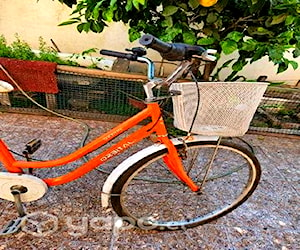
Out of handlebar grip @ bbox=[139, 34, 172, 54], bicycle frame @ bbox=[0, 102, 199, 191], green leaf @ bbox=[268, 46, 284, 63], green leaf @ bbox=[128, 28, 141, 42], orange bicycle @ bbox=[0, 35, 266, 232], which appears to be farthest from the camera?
green leaf @ bbox=[128, 28, 141, 42]

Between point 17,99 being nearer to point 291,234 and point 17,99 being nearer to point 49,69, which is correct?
point 49,69

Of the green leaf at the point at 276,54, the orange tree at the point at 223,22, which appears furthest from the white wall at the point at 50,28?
the green leaf at the point at 276,54

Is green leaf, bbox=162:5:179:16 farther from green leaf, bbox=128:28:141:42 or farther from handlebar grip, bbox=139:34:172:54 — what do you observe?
handlebar grip, bbox=139:34:172:54

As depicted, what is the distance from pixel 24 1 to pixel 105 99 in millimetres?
1521

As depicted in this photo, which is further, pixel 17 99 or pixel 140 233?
pixel 17 99

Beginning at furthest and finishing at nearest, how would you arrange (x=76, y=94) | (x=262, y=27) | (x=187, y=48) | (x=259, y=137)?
(x=259, y=137) < (x=76, y=94) < (x=262, y=27) < (x=187, y=48)

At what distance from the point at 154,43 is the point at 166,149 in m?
0.62

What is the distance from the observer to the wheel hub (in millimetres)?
1428

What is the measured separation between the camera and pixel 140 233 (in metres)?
1.63

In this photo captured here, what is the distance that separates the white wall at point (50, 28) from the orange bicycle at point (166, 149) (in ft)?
6.57

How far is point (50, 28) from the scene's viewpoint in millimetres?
3092

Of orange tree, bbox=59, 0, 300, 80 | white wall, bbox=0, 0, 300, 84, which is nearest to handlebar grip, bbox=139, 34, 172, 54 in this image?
orange tree, bbox=59, 0, 300, 80

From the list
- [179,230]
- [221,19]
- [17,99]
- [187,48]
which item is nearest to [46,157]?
[17,99]

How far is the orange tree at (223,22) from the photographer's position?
6.11ft
